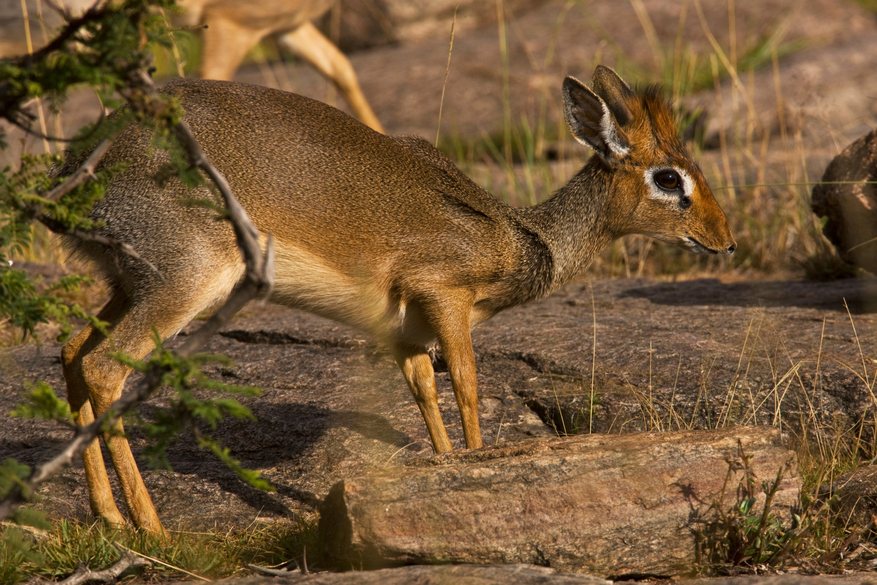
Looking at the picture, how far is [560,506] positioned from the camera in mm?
3402

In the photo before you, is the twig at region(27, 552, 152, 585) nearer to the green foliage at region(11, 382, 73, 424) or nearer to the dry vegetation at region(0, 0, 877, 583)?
the dry vegetation at region(0, 0, 877, 583)

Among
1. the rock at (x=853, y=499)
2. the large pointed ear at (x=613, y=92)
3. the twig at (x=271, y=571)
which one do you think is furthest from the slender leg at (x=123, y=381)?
the rock at (x=853, y=499)

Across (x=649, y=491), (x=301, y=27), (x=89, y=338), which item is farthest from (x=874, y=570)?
(x=301, y=27)

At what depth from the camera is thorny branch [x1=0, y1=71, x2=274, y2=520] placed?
233cm

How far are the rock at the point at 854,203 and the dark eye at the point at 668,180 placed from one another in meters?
1.39

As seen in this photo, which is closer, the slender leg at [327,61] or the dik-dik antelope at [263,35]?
the dik-dik antelope at [263,35]

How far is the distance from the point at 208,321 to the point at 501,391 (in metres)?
→ 3.09

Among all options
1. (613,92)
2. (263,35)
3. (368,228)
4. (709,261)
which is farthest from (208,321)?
(263,35)

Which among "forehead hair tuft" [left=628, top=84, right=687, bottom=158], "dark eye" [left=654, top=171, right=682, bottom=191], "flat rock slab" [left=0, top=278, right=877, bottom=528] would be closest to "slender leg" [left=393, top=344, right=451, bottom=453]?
"flat rock slab" [left=0, top=278, right=877, bottom=528]

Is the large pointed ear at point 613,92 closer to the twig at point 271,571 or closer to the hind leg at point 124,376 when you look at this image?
the hind leg at point 124,376

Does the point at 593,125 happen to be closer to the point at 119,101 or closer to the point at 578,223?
the point at 578,223

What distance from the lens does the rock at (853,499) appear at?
3855mm

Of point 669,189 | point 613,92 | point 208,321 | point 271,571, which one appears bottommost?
point 271,571

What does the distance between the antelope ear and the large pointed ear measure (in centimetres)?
8
